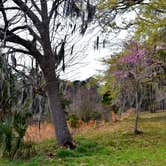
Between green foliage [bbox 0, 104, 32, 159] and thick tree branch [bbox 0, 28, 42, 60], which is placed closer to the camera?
green foliage [bbox 0, 104, 32, 159]

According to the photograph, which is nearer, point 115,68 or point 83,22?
point 83,22

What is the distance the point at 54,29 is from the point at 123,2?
2798 millimetres

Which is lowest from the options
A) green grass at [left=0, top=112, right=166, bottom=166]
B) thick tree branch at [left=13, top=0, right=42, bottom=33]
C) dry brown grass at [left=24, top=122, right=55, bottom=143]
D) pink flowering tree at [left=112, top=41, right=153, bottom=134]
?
green grass at [left=0, top=112, right=166, bottom=166]

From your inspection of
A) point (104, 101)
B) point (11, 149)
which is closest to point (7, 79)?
point (11, 149)

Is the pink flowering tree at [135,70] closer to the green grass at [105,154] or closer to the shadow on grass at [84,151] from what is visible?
the green grass at [105,154]

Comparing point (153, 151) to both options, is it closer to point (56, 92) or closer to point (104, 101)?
point (56, 92)

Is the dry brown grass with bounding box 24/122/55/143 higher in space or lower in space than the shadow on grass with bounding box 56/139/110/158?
higher

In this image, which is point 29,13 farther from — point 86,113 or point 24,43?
point 86,113

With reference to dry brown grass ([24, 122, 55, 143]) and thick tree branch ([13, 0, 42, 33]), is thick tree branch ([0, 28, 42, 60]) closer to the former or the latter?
thick tree branch ([13, 0, 42, 33])

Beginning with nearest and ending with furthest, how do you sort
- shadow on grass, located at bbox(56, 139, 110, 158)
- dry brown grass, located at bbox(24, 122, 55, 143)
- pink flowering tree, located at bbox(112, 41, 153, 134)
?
1. shadow on grass, located at bbox(56, 139, 110, 158)
2. dry brown grass, located at bbox(24, 122, 55, 143)
3. pink flowering tree, located at bbox(112, 41, 153, 134)

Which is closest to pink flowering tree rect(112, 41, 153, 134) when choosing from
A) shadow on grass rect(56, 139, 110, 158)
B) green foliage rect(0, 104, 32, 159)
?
shadow on grass rect(56, 139, 110, 158)

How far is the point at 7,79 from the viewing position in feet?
30.8

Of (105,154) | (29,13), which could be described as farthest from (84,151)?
(29,13)

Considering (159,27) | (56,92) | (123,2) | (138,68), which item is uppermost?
(123,2)
